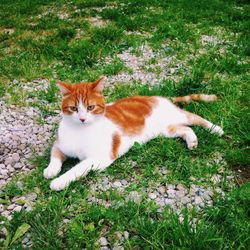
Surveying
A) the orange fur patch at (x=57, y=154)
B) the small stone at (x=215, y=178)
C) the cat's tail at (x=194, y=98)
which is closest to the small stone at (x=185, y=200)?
the small stone at (x=215, y=178)

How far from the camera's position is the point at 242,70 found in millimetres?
6445

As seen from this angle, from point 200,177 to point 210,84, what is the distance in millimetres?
2414

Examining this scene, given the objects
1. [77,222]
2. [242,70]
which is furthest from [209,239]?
[242,70]

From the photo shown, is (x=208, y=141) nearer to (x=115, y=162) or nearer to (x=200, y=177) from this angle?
(x=200, y=177)

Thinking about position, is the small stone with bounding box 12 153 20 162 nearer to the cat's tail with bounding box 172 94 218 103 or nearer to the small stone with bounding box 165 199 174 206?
the small stone with bounding box 165 199 174 206

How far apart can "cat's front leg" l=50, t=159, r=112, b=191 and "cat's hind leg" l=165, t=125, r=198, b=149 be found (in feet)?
3.17

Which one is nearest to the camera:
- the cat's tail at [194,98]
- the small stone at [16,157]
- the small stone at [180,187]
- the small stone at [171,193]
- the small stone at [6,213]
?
the small stone at [6,213]

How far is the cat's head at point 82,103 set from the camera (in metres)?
3.88

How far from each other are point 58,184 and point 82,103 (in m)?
0.83

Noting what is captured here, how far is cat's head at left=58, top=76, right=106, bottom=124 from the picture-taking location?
3877 mm

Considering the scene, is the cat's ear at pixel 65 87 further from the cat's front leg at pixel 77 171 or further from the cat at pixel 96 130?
the cat's front leg at pixel 77 171

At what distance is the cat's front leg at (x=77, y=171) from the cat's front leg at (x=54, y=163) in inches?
7.7

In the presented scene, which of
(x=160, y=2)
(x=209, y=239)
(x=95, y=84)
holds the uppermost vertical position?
(x=95, y=84)

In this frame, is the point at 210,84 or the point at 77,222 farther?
the point at 210,84
